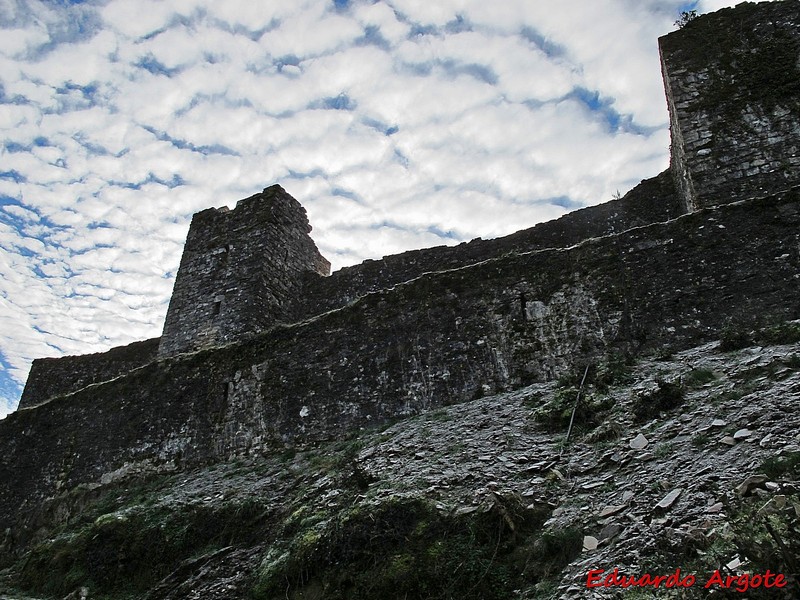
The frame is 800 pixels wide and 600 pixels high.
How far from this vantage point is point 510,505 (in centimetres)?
614

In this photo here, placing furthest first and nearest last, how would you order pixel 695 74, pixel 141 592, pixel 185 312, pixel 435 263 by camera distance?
1. pixel 185 312
2. pixel 435 263
3. pixel 695 74
4. pixel 141 592

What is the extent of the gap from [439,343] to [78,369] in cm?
1649

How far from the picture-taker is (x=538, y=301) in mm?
10508

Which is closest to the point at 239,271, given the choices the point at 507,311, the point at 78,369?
the point at 78,369

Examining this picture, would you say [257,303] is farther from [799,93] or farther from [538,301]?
[799,93]

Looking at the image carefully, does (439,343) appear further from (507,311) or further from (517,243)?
(517,243)

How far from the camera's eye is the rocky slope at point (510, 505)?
183 inches

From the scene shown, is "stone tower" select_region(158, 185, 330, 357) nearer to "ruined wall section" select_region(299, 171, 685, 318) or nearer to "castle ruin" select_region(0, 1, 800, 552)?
"castle ruin" select_region(0, 1, 800, 552)

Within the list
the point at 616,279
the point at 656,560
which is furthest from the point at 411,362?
the point at 656,560

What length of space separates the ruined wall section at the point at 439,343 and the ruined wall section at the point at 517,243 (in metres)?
3.45

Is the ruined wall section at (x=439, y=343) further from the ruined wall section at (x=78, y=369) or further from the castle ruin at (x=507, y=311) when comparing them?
the ruined wall section at (x=78, y=369)

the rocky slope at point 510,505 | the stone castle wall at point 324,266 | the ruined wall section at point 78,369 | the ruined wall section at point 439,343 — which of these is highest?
the stone castle wall at point 324,266

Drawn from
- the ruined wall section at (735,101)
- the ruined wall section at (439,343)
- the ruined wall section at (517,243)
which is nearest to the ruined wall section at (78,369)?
the ruined wall section at (439,343)

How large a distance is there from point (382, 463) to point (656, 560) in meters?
4.58
